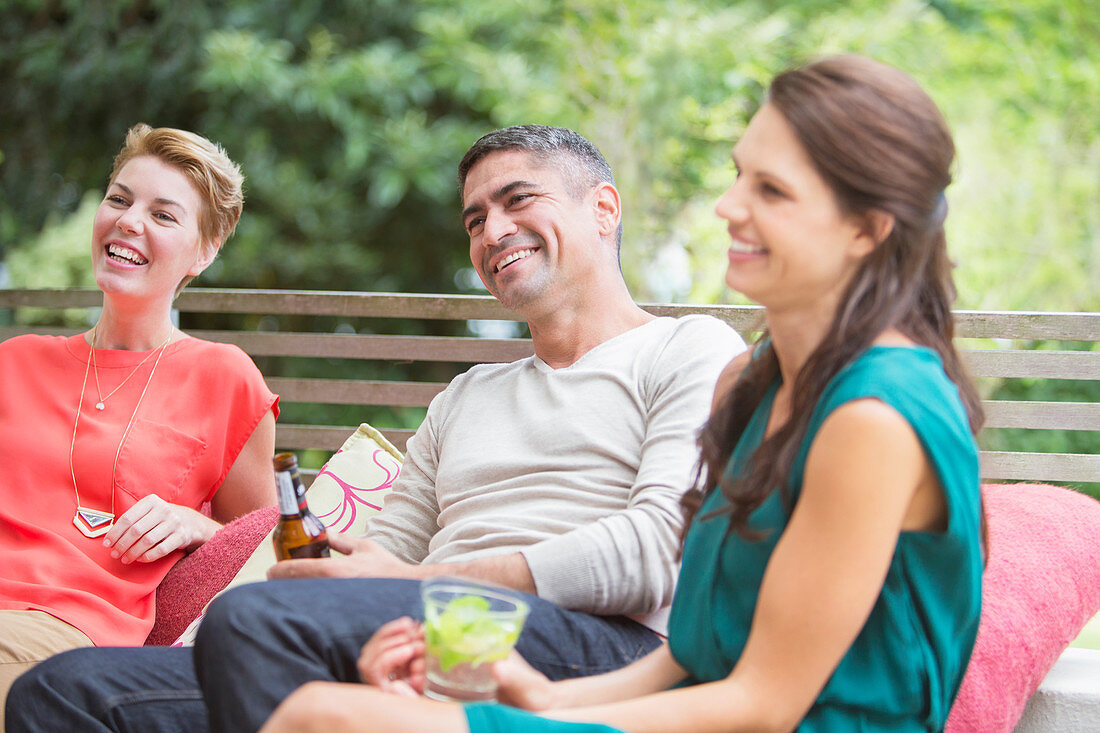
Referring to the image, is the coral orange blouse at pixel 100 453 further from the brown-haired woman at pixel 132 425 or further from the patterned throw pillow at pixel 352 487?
the patterned throw pillow at pixel 352 487

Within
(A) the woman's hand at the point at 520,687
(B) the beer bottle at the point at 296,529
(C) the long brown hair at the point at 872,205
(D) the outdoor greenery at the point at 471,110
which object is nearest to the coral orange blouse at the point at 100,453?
(B) the beer bottle at the point at 296,529

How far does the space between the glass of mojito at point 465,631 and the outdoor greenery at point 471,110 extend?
12.1 ft

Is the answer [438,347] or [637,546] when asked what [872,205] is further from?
[438,347]

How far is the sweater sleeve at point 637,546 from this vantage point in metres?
1.36

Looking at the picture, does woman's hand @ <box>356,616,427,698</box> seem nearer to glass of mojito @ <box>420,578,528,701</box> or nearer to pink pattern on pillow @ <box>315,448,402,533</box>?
glass of mojito @ <box>420,578,528,701</box>

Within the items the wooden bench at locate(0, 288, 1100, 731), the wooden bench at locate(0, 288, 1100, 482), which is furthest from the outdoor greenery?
the wooden bench at locate(0, 288, 1100, 731)

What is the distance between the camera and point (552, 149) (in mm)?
1895

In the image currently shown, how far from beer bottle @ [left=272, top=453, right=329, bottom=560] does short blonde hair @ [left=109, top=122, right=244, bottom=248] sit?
1033 mm

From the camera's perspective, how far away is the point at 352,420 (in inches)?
198

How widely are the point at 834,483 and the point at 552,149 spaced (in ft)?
3.72

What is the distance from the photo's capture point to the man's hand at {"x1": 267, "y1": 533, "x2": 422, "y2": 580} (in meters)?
1.37

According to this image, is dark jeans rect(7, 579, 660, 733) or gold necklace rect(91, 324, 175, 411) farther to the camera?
gold necklace rect(91, 324, 175, 411)

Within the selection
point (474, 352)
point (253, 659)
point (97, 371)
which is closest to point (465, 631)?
point (253, 659)

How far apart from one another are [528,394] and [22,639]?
1.01 m
